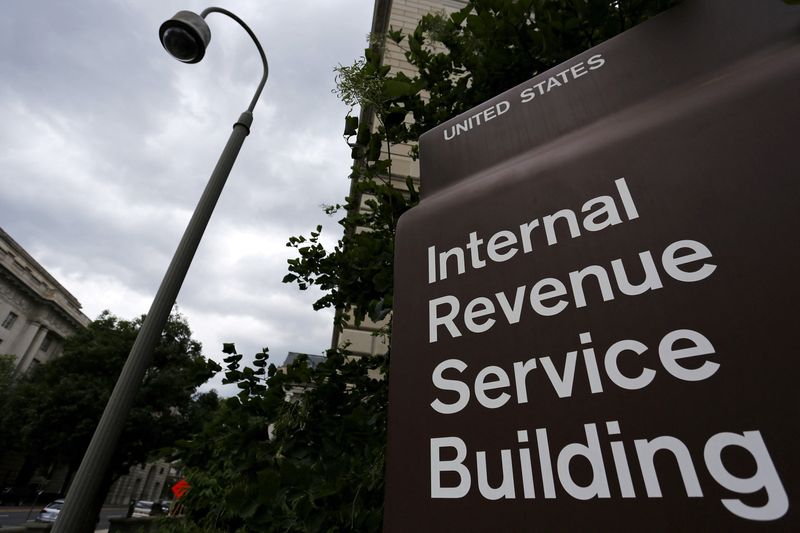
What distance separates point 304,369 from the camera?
232cm

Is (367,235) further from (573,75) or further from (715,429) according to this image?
(715,429)

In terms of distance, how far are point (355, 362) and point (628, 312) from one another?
198 cm

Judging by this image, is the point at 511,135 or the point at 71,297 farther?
the point at 71,297

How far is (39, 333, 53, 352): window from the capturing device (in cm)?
3623

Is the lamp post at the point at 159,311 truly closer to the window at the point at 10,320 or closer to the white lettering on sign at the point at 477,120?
the white lettering on sign at the point at 477,120

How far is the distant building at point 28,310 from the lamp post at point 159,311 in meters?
37.0

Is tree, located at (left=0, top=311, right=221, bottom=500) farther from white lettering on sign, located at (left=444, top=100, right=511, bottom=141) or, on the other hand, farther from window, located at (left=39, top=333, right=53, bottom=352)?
white lettering on sign, located at (left=444, top=100, right=511, bottom=141)

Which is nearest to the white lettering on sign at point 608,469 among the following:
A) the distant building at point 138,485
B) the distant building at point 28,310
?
the distant building at point 28,310

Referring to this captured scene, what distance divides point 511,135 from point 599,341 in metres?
0.73

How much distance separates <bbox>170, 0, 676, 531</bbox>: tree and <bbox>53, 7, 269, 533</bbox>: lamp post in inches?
18.8

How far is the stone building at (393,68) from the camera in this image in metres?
5.43

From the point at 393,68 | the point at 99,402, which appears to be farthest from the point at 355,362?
the point at 99,402

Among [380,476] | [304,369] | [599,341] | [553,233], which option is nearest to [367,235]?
[304,369]

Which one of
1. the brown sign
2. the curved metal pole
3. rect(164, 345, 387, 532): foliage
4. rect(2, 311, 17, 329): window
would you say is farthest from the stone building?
rect(2, 311, 17, 329): window
